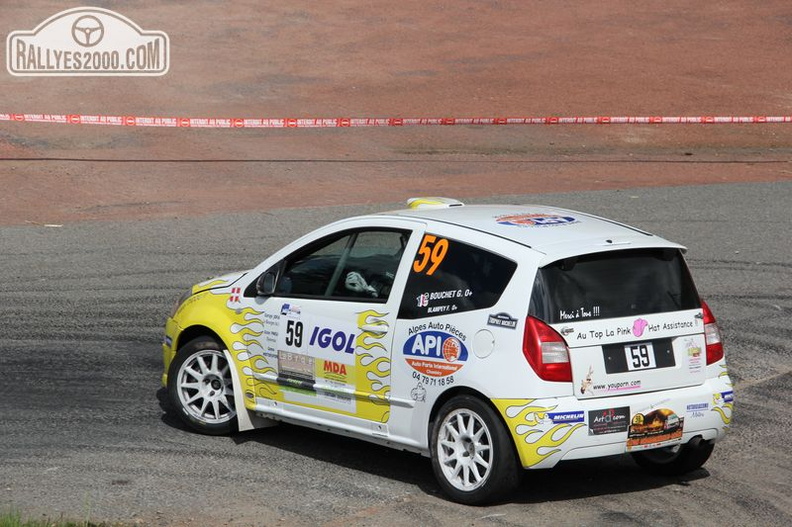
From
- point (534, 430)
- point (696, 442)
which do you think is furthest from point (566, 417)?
point (696, 442)

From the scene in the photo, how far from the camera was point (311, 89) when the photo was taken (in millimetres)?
27750

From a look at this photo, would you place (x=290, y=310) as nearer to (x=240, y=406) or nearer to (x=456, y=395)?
(x=240, y=406)

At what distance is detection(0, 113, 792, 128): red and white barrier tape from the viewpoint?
917 inches

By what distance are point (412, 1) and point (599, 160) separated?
50.4 feet

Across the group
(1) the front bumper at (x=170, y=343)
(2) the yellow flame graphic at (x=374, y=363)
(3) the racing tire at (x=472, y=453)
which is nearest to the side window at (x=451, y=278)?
(2) the yellow flame graphic at (x=374, y=363)

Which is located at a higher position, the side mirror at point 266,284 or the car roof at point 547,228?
the car roof at point 547,228

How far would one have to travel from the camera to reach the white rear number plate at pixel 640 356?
7.21 m

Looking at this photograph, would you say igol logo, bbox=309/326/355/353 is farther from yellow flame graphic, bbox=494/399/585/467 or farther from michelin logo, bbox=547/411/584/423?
michelin logo, bbox=547/411/584/423

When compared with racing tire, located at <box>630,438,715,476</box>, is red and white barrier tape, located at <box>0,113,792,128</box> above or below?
above

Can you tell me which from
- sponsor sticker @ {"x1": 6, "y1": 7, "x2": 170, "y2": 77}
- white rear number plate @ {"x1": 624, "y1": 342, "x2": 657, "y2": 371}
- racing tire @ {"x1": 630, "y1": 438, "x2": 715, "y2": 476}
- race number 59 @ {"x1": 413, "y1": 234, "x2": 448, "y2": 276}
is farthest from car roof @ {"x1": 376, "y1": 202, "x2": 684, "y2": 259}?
sponsor sticker @ {"x1": 6, "y1": 7, "x2": 170, "y2": 77}

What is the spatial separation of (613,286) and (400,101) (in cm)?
1979

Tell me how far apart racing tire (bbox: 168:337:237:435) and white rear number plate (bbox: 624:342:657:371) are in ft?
9.66

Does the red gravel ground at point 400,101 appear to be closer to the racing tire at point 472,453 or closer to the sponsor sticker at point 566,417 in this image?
the racing tire at point 472,453

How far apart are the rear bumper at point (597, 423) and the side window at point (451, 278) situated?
27.5 inches
